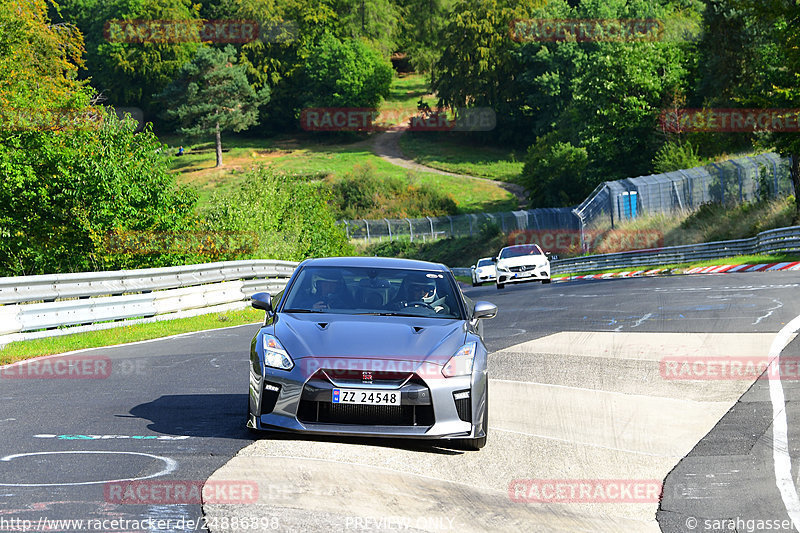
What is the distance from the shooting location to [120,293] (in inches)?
742

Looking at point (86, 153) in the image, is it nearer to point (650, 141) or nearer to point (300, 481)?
point (300, 481)

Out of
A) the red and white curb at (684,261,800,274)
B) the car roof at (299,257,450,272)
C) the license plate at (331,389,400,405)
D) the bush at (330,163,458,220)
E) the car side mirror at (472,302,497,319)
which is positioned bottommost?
the bush at (330,163,458,220)

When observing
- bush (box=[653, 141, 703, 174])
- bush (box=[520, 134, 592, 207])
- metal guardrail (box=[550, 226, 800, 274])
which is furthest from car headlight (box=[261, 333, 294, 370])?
bush (box=[520, 134, 592, 207])

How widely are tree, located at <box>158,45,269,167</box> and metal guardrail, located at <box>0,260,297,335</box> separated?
279ft

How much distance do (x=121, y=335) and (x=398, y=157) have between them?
9159cm

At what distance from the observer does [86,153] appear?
26.9m

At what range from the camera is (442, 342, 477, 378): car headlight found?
723cm

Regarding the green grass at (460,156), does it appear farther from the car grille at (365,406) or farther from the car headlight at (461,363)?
the car grille at (365,406)

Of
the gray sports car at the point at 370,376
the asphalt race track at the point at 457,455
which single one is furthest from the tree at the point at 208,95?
the gray sports car at the point at 370,376

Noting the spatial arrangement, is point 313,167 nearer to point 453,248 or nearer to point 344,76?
point 344,76

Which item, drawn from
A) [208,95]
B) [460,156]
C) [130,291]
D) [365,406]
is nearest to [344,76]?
[208,95]

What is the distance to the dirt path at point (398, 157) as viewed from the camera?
297 feet

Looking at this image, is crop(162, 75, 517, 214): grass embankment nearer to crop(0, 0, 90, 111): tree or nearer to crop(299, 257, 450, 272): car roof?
crop(0, 0, 90, 111): tree

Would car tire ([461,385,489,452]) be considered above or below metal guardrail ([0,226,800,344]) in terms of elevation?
above
